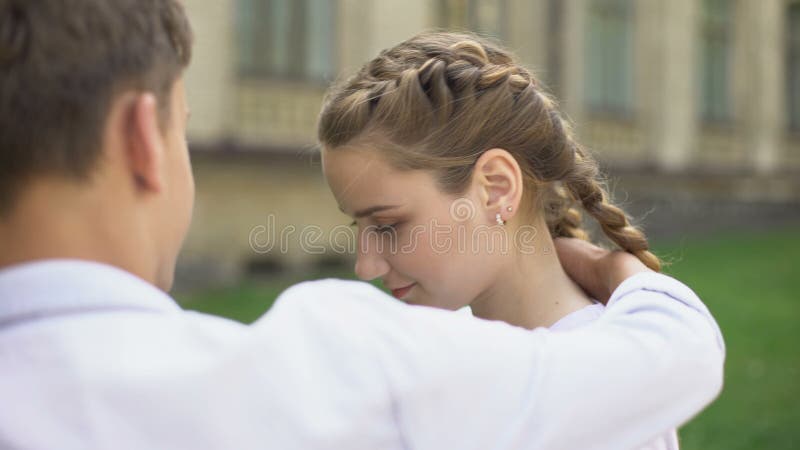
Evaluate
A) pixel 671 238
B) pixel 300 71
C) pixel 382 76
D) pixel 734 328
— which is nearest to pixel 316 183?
pixel 300 71

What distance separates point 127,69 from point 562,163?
1.29m

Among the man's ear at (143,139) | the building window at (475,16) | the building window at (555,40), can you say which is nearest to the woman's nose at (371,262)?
the man's ear at (143,139)

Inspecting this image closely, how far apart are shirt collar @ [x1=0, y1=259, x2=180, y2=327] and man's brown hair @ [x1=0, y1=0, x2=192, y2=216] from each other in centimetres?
8

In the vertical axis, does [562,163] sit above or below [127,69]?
below

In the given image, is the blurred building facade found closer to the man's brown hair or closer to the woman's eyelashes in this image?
the woman's eyelashes

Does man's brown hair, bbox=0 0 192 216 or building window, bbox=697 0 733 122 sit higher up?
man's brown hair, bbox=0 0 192 216

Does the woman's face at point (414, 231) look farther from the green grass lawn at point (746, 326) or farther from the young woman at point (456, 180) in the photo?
the green grass lawn at point (746, 326)

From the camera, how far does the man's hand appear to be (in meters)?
2.10

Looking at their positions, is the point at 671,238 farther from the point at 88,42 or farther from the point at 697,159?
the point at 88,42

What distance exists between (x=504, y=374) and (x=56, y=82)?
0.66 meters

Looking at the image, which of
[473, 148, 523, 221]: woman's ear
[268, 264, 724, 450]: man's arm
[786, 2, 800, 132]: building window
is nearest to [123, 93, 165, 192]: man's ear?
[268, 264, 724, 450]: man's arm

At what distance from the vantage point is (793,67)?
22938 mm

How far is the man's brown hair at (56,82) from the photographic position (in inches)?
47.8

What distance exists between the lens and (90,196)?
4.12ft
